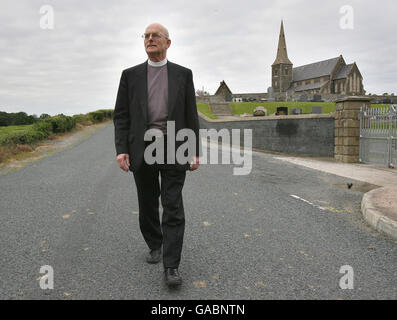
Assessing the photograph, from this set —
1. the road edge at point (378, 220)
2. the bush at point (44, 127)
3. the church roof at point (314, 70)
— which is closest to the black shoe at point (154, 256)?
the road edge at point (378, 220)

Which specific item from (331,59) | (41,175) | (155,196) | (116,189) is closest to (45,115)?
(41,175)

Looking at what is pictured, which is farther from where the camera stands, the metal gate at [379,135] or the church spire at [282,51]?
the church spire at [282,51]

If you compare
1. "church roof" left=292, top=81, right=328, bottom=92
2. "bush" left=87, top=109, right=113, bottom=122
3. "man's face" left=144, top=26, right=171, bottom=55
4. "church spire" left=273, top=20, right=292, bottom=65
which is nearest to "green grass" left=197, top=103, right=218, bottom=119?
"bush" left=87, top=109, right=113, bottom=122

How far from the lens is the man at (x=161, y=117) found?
2.93 metres

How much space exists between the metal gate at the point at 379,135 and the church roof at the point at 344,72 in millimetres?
75276

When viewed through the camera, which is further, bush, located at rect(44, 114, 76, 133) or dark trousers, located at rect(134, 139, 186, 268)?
bush, located at rect(44, 114, 76, 133)

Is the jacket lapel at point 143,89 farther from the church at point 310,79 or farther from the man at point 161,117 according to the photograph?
the church at point 310,79

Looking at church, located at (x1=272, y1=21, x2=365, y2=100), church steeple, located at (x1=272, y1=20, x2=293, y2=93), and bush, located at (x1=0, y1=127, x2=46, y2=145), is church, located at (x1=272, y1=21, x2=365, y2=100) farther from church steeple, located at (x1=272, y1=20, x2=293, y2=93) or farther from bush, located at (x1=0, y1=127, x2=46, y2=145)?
bush, located at (x1=0, y1=127, x2=46, y2=145)

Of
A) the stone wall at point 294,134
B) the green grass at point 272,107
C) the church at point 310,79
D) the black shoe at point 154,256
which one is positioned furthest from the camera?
the church at point 310,79

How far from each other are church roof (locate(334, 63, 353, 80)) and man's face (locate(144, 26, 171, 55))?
85.7 meters

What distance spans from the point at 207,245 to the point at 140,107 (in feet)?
5.84

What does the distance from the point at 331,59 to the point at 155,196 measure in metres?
92.9

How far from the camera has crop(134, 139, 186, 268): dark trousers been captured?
291 centimetres
